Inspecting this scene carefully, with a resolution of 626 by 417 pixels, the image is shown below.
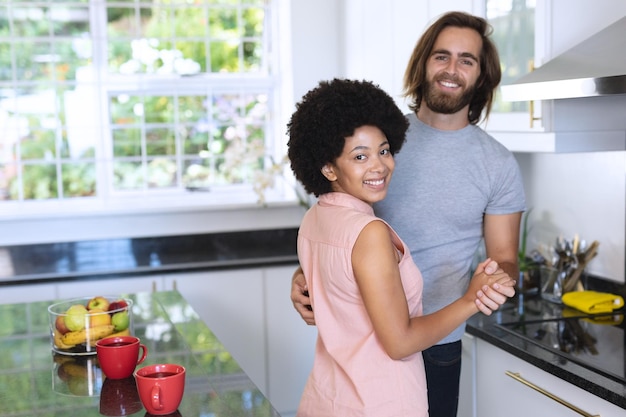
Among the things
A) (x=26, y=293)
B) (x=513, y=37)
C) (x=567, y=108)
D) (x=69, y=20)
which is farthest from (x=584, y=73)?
(x=69, y=20)

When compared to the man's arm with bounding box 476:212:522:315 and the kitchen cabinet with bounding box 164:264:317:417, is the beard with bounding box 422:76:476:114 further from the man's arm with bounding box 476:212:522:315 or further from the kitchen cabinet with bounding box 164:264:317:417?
the kitchen cabinet with bounding box 164:264:317:417

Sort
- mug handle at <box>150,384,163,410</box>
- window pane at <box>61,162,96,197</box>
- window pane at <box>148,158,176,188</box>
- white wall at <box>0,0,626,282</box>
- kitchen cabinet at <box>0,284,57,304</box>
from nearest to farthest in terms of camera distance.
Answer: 1. mug handle at <box>150,384,163,410</box>
2. white wall at <box>0,0,626,282</box>
3. kitchen cabinet at <box>0,284,57,304</box>
4. window pane at <box>61,162,96,197</box>
5. window pane at <box>148,158,176,188</box>

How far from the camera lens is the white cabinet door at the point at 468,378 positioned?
2.67 m

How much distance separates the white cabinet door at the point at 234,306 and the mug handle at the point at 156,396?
7.18 feet

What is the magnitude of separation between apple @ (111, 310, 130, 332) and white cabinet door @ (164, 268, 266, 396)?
1602mm

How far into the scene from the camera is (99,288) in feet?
12.4

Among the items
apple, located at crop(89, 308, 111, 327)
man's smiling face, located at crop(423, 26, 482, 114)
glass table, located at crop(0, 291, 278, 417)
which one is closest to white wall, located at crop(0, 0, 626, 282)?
man's smiling face, located at crop(423, 26, 482, 114)

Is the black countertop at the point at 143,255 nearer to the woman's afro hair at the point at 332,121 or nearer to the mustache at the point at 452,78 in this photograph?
the mustache at the point at 452,78

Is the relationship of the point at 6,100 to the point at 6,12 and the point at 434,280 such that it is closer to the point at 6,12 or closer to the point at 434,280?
the point at 6,12

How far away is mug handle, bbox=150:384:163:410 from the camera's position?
163cm

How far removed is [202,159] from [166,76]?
46 cm

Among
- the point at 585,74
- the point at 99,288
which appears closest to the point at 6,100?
the point at 99,288

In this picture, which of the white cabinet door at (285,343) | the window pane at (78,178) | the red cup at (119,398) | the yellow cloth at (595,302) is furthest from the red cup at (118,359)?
the window pane at (78,178)

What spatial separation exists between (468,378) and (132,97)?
2365 mm
